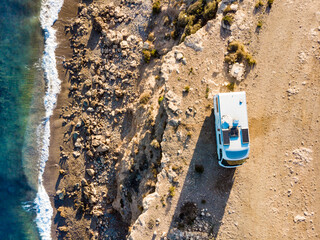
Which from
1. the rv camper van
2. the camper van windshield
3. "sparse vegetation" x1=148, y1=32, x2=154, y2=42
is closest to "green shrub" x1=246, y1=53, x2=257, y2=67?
the rv camper van

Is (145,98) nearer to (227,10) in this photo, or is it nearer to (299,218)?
(227,10)

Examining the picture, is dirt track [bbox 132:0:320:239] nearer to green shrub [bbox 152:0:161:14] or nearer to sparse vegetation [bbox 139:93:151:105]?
sparse vegetation [bbox 139:93:151:105]

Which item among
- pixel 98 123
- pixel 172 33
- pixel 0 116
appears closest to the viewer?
pixel 172 33

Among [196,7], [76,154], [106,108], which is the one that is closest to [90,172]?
[76,154]

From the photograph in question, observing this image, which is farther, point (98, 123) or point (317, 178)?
point (98, 123)

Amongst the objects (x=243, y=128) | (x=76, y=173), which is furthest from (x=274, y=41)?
(x=76, y=173)

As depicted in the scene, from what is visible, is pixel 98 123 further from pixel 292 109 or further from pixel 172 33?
pixel 292 109
